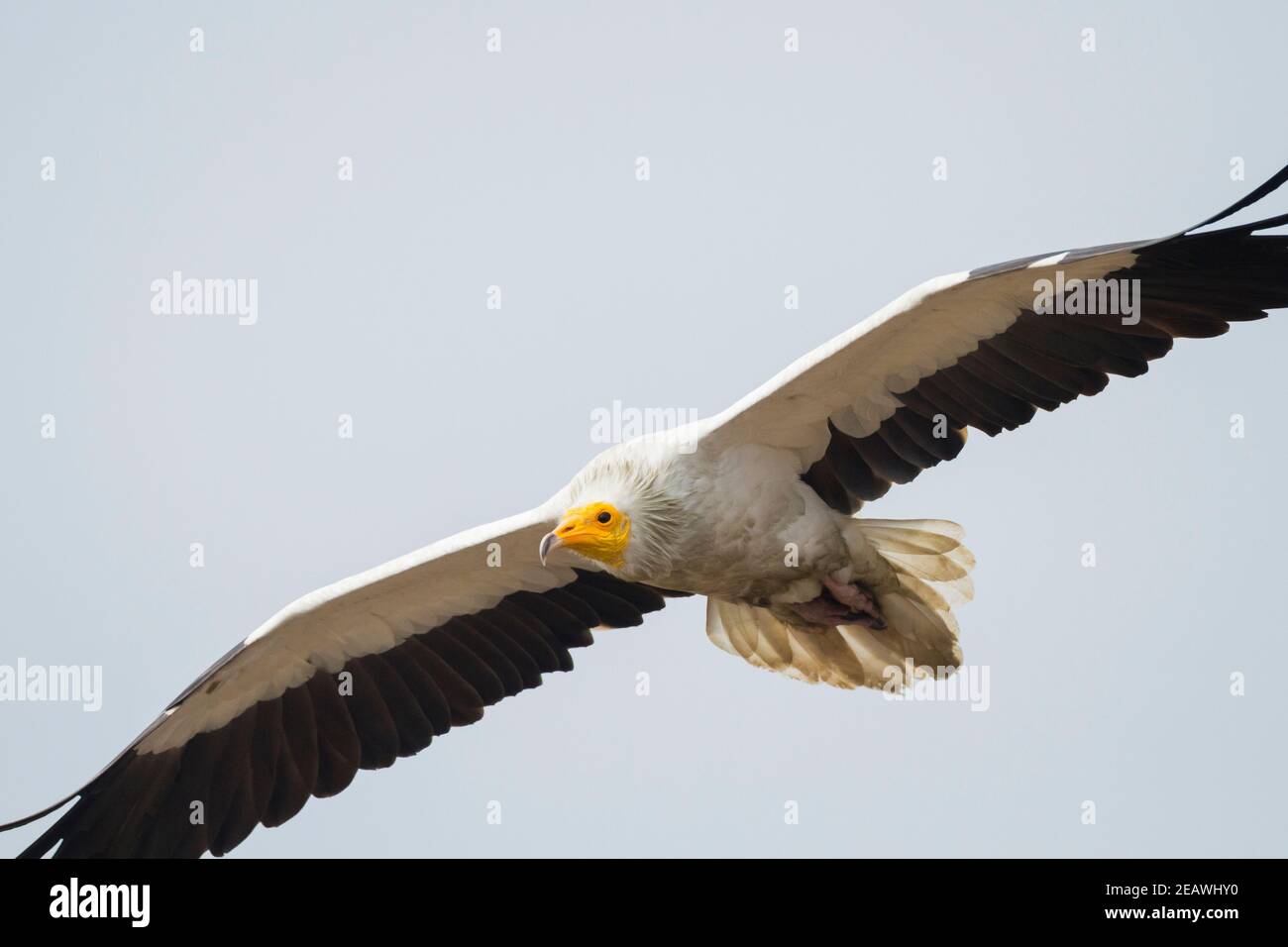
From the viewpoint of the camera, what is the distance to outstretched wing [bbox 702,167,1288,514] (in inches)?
284

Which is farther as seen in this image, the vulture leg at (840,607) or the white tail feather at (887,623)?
the white tail feather at (887,623)

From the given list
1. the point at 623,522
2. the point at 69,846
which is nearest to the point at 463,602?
the point at 623,522

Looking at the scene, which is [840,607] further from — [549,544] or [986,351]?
[549,544]

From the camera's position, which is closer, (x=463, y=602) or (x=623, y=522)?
(x=623, y=522)

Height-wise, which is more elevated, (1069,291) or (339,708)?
(1069,291)

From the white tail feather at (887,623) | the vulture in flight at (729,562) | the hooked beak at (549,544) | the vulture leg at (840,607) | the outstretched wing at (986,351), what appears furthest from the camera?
the white tail feather at (887,623)

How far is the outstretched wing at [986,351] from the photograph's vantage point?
7.22 m

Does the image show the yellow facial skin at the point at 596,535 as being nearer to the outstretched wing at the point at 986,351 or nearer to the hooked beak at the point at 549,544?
the hooked beak at the point at 549,544

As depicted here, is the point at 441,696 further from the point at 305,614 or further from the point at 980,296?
the point at 980,296

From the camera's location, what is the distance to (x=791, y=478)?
8086mm

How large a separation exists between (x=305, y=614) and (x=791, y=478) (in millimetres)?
2266

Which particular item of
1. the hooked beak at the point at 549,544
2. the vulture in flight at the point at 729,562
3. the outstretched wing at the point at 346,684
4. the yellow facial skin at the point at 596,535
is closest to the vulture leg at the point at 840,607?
the vulture in flight at the point at 729,562

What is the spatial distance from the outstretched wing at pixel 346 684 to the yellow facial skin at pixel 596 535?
1.47 ft
